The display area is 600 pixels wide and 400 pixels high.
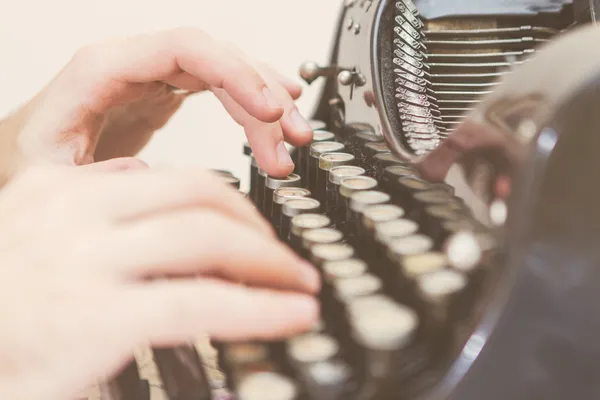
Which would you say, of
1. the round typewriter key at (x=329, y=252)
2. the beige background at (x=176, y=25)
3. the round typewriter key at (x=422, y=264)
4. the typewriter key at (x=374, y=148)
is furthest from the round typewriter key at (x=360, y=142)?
the beige background at (x=176, y=25)

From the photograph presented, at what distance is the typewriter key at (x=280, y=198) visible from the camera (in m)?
0.75

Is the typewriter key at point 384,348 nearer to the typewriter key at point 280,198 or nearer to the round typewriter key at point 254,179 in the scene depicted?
the typewriter key at point 280,198

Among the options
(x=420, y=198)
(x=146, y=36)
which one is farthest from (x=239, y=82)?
(x=420, y=198)

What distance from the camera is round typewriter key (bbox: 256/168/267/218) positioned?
0.86 meters

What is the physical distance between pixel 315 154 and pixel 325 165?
6cm

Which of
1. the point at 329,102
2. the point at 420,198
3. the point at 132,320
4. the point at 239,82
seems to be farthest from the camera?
the point at 329,102

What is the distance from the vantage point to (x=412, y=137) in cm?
75

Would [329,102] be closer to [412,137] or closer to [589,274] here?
[412,137]

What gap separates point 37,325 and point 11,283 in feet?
0.13

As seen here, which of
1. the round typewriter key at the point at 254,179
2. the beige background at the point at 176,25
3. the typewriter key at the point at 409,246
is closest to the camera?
the typewriter key at the point at 409,246

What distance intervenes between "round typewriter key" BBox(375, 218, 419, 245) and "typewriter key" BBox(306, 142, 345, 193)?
0.29 meters

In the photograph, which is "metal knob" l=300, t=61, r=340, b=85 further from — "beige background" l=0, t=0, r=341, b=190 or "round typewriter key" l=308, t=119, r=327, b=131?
"beige background" l=0, t=0, r=341, b=190

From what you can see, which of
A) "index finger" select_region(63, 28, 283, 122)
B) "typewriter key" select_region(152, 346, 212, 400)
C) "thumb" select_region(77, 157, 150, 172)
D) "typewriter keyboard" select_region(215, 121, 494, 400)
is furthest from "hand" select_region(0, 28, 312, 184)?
"typewriter key" select_region(152, 346, 212, 400)

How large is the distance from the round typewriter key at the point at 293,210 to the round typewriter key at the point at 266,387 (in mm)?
290
